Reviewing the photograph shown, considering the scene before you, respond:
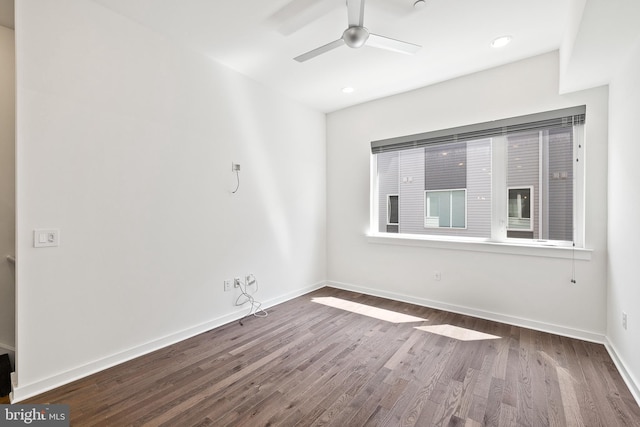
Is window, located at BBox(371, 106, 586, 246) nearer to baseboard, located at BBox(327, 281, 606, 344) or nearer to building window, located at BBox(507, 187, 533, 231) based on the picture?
building window, located at BBox(507, 187, 533, 231)

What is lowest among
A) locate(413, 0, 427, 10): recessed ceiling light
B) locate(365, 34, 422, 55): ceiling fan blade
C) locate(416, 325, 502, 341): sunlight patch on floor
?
locate(416, 325, 502, 341): sunlight patch on floor

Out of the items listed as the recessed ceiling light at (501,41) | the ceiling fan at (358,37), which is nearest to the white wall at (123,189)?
the ceiling fan at (358,37)

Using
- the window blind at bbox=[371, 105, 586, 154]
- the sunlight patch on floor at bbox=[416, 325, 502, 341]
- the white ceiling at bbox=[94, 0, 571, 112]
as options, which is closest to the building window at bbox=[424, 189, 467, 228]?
the window blind at bbox=[371, 105, 586, 154]

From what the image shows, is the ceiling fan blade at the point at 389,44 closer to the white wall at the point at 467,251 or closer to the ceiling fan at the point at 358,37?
the ceiling fan at the point at 358,37

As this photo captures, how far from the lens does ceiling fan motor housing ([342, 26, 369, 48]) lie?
2.04m

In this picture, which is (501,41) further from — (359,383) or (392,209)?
(359,383)

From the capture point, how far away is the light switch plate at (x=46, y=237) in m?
1.92

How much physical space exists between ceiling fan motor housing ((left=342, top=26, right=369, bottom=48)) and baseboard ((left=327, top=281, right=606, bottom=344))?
3.01 metres

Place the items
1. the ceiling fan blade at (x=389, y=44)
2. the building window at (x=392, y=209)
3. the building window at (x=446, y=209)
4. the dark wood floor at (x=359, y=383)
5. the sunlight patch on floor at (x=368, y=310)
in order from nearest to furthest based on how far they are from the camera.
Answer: the dark wood floor at (x=359, y=383) < the ceiling fan blade at (x=389, y=44) < the sunlight patch on floor at (x=368, y=310) < the building window at (x=446, y=209) < the building window at (x=392, y=209)

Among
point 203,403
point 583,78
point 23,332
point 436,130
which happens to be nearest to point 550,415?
point 203,403

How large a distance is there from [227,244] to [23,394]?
5.91 ft

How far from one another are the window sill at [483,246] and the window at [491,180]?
13cm

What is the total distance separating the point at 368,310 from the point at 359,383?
4.82 ft

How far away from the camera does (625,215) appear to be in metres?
2.14
